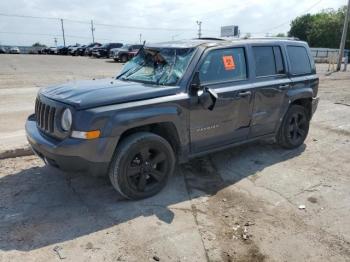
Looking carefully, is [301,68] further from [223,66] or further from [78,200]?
[78,200]

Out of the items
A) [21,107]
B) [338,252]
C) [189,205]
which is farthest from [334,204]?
[21,107]

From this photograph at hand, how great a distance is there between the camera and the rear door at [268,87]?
5.24 metres

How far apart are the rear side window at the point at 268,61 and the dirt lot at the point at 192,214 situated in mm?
1389

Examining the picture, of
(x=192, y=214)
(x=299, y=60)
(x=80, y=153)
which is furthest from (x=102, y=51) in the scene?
(x=192, y=214)

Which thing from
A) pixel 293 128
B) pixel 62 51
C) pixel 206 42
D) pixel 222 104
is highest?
pixel 206 42

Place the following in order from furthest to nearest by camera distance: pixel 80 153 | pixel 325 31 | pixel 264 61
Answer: pixel 325 31 → pixel 264 61 → pixel 80 153

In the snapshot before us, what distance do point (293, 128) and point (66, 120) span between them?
3.97m

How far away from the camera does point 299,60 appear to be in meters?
6.08

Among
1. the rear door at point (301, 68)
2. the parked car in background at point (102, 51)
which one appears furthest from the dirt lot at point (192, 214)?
the parked car in background at point (102, 51)

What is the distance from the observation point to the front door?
4582 mm

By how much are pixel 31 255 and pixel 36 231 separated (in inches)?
15.1

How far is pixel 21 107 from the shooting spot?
874 centimetres

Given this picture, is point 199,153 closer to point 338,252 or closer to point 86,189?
point 86,189

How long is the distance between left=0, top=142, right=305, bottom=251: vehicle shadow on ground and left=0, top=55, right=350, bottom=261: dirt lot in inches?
0.4
